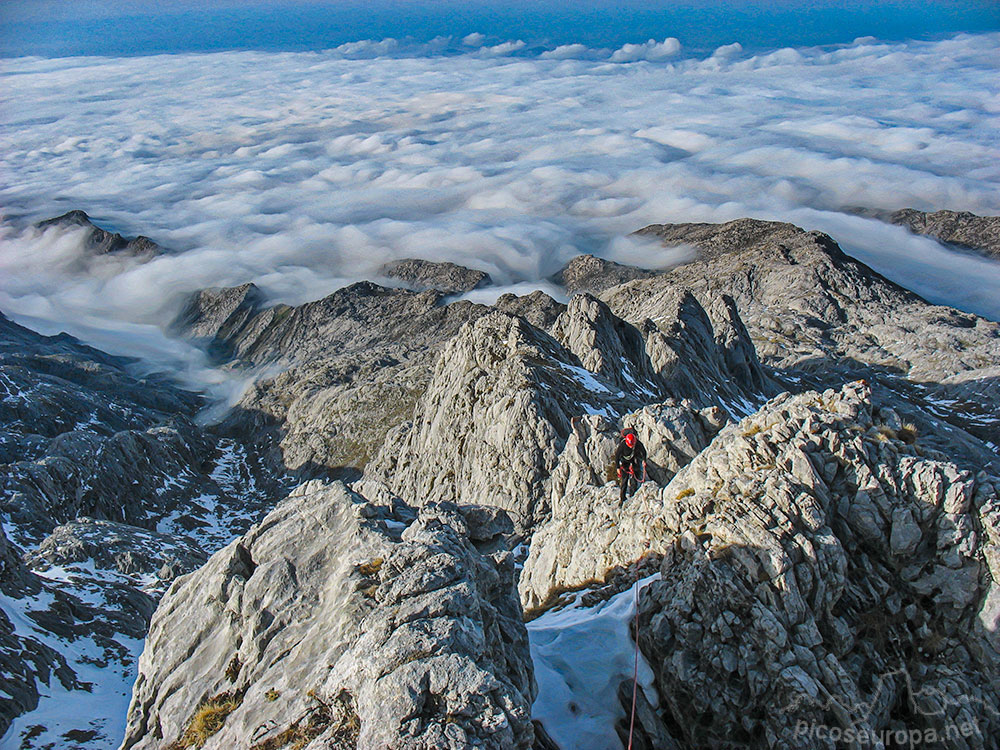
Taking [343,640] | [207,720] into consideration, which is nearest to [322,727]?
[343,640]

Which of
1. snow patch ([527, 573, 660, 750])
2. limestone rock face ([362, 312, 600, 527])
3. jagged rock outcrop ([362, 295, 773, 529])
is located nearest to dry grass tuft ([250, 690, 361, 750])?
snow patch ([527, 573, 660, 750])

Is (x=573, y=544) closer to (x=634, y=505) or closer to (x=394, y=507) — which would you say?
(x=634, y=505)

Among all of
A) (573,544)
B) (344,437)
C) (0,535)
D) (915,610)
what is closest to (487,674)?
(915,610)

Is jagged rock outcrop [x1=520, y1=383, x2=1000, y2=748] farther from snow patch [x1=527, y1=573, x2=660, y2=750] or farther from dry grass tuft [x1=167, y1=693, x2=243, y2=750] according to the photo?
dry grass tuft [x1=167, y1=693, x2=243, y2=750]

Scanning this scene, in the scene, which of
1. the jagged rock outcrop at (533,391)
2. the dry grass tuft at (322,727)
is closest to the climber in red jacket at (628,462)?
the jagged rock outcrop at (533,391)

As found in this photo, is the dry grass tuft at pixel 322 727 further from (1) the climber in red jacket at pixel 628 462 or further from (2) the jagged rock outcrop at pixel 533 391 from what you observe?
(2) the jagged rock outcrop at pixel 533 391

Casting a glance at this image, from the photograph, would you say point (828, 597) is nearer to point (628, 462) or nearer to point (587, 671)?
point (587, 671)
